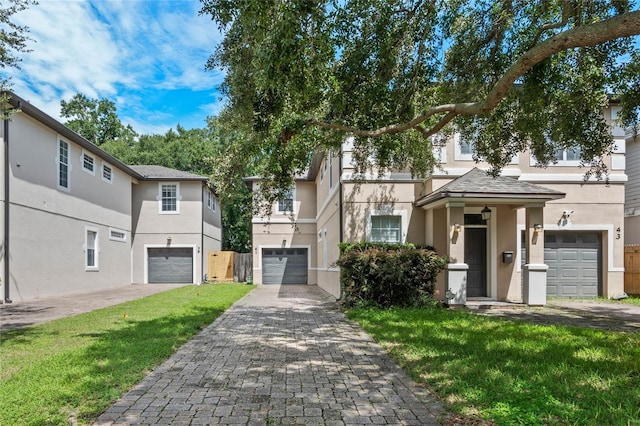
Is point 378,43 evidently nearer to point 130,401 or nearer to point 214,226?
point 130,401

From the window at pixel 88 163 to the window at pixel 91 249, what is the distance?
8.09 ft

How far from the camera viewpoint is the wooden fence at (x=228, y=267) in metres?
24.2

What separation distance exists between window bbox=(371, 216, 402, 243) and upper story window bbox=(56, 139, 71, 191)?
11368mm

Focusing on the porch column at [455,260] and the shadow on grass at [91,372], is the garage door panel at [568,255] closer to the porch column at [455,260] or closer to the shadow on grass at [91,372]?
the porch column at [455,260]

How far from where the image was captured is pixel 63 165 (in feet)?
51.8

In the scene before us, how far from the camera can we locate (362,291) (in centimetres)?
1045

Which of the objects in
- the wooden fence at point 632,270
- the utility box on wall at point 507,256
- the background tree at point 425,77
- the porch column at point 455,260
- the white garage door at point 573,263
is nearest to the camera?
the background tree at point 425,77

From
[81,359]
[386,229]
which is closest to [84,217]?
[386,229]

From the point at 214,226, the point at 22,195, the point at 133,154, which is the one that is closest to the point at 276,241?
the point at 214,226

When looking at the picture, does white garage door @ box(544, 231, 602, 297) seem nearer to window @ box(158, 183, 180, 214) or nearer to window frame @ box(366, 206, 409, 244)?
window frame @ box(366, 206, 409, 244)

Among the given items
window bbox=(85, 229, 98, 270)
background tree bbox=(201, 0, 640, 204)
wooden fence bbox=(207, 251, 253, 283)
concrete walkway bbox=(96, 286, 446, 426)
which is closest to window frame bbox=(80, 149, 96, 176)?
window bbox=(85, 229, 98, 270)

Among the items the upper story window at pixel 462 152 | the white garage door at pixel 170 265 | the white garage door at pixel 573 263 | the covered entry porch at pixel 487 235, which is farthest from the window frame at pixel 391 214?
the white garage door at pixel 170 265

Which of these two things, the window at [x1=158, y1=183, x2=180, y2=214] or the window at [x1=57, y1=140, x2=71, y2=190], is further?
the window at [x1=158, y1=183, x2=180, y2=214]

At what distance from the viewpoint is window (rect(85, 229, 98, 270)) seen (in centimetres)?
1760
